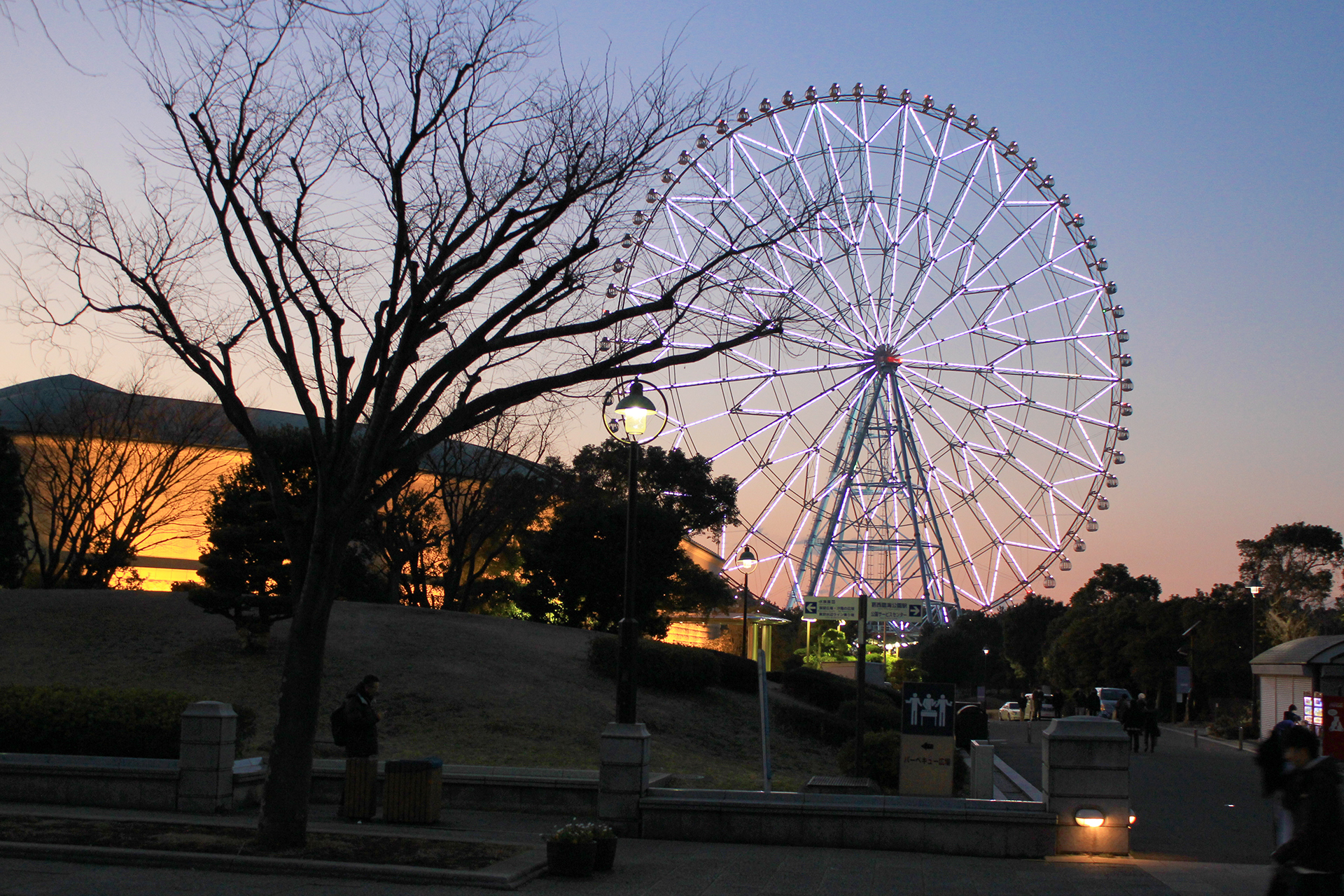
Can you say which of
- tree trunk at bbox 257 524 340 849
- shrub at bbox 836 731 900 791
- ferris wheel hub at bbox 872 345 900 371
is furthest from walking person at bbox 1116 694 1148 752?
tree trunk at bbox 257 524 340 849

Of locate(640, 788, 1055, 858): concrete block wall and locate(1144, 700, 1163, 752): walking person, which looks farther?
locate(1144, 700, 1163, 752): walking person

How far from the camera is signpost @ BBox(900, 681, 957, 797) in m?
14.9

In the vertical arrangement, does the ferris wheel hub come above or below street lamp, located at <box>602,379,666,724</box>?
above

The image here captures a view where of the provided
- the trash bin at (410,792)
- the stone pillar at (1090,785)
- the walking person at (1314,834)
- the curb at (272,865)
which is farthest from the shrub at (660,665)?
the walking person at (1314,834)

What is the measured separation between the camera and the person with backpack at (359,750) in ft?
43.4

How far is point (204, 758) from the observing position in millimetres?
13602

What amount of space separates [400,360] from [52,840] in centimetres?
569

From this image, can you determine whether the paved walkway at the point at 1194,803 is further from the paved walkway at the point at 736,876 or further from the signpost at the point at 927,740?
the signpost at the point at 927,740

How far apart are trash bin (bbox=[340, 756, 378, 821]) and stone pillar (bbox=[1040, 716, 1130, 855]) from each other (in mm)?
7637

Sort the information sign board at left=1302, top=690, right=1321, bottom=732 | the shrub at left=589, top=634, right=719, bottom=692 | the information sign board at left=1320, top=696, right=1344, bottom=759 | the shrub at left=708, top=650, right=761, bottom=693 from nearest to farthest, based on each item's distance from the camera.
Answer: the information sign board at left=1320, top=696, right=1344, bottom=759 → the information sign board at left=1302, top=690, right=1321, bottom=732 → the shrub at left=589, top=634, right=719, bottom=692 → the shrub at left=708, top=650, right=761, bottom=693

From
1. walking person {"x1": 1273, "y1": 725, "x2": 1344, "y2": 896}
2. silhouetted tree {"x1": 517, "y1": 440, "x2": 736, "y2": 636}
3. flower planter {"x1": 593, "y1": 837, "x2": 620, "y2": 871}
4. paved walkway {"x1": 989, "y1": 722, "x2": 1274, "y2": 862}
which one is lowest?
paved walkway {"x1": 989, "y1": 722, "x2": 1274, "y2": 862}

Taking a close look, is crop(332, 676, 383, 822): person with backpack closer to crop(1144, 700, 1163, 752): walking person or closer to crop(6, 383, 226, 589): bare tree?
crop(1144, 700, 1163, 752): walking person

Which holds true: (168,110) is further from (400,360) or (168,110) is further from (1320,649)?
(1320,649)

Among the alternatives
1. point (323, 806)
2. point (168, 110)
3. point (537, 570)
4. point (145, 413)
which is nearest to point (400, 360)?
point (168, 110)
